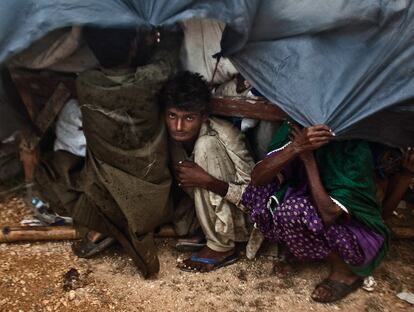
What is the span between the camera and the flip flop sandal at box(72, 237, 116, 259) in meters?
3.03

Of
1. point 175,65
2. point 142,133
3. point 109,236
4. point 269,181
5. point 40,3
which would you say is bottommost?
point 109,236

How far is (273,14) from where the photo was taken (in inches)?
95.7

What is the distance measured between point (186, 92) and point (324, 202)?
997 mm

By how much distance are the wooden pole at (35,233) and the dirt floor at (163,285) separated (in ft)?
0.14

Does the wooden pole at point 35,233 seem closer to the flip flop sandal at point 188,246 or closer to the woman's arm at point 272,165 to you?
the flip flop sandal at point 188,246

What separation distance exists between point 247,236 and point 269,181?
20.7 inches

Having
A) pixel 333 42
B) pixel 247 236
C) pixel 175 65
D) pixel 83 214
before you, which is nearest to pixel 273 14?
pixel 333 42

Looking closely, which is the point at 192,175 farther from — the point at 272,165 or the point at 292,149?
the point at 292,149

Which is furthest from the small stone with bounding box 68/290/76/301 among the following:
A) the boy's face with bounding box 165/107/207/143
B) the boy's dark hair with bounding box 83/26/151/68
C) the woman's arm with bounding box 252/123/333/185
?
the boy's dark hair with bounding box 83/26/151/68

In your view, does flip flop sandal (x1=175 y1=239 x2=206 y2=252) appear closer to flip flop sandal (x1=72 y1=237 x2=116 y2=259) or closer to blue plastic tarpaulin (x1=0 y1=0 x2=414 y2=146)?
flip flop sandal (x1=72 y1=237 x2=116 y2=259)

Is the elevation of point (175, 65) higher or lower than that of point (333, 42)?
lower

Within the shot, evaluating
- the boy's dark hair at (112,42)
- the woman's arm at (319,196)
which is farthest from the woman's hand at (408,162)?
the boy's dark hair at (112,42)

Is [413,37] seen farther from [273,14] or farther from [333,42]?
[273,14]

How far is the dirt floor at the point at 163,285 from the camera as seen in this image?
269 centimetres
